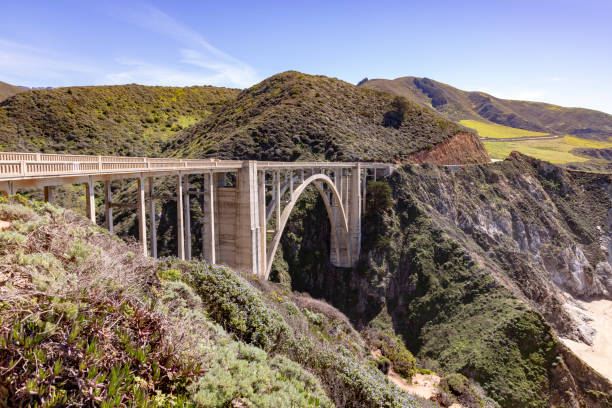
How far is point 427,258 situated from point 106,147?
41.5m

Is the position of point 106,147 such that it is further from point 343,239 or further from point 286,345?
point 286,345

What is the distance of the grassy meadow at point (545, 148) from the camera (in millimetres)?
77188

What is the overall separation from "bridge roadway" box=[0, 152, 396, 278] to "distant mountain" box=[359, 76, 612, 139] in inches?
4453

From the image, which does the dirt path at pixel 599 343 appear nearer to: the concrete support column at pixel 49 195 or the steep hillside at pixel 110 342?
the steep hillside at pixel 110 342

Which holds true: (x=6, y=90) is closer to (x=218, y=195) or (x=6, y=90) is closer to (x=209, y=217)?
(x=218, y=195)

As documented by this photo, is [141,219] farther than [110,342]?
Yes

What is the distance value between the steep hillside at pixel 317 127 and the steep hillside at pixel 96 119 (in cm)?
620

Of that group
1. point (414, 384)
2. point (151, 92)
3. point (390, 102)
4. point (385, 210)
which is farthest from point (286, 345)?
point (151, 92)

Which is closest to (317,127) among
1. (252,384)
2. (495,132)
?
(252,384)

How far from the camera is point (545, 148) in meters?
90.8

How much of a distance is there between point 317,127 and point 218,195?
103 feet

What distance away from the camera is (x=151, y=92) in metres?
62.3

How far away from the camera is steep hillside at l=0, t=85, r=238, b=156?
40031 millimetres

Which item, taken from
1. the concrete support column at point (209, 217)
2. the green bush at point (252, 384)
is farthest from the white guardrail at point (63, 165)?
the green bush at point (252, 384)
